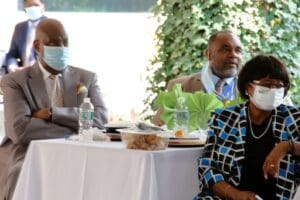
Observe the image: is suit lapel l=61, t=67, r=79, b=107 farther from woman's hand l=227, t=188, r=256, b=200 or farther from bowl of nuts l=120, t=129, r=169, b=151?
woman's hand l=227, t=188, r=256, b=200

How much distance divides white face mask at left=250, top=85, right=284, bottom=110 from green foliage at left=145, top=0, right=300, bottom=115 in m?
2.72

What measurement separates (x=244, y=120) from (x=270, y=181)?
29 centimetres

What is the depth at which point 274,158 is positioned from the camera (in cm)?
297

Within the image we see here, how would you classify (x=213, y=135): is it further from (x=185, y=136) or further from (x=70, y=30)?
(x=70, y=30)

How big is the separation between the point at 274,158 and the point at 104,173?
28.6 inches

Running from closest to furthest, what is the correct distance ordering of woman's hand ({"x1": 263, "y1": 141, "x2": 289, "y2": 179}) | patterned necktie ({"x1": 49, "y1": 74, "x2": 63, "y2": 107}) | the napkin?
woman's hand ({"x1": 263, "y1": 141, "x2": 289, "y2": 179}), the napkin, patterned necktie ({"x1": 49, "y1": 74, "x2": 63, "y2": 107})

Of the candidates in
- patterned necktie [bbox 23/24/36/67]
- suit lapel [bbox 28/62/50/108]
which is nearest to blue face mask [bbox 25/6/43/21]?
patterned necktie [bbox 23/24/36/67]

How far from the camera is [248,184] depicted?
10.2ft

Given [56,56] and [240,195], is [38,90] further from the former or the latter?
[240,195]

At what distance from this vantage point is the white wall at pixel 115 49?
7020 millimetres

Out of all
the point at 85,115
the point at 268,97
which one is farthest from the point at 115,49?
the point at 268,97

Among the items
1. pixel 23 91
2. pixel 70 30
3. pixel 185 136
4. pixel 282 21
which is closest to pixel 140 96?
pixel 70 30

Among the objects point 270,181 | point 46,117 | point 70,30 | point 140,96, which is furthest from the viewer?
point 70,30

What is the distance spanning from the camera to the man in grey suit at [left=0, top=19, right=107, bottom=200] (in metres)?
4.05
